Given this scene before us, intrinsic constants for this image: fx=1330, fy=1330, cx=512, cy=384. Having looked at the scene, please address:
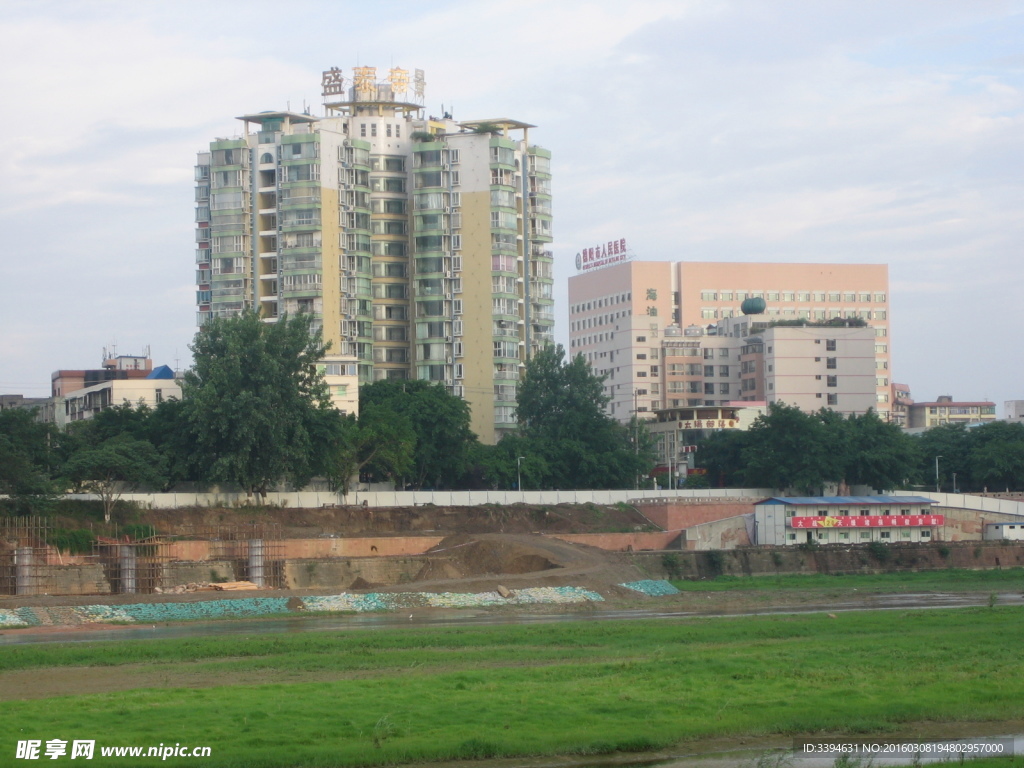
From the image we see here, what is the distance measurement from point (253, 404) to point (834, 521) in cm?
4780

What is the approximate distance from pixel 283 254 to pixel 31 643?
84905 millimetres

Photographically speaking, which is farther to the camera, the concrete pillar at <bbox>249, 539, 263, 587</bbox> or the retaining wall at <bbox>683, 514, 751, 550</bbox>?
the retaining wall at <bbox>683, 514, 751, 550</bbox>

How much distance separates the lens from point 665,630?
2234 inches

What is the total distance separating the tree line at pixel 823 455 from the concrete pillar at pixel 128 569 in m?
62.8

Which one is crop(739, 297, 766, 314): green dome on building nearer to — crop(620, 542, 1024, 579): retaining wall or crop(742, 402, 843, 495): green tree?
crop(742, 402, 843, 495): green tree

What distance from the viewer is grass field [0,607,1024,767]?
29844 mm

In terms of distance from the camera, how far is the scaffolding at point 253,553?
8694cm

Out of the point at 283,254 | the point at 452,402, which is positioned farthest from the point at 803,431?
the point at 283,254

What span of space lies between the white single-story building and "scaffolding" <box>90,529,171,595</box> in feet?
162

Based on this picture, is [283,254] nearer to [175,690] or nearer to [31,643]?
[31,643]

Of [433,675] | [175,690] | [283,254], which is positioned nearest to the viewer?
[175,690]

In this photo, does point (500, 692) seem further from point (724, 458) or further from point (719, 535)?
point (724, 458)

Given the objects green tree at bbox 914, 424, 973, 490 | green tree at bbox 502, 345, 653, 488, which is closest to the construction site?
green tree at bbox 502, 345, 653, 488

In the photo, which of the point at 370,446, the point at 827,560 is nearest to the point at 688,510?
the point at 827,560
